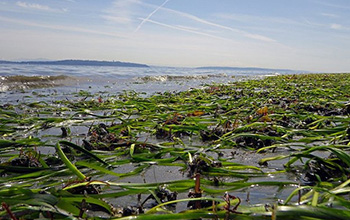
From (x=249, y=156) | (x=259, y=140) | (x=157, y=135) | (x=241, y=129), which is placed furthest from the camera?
(x=157, y=135)

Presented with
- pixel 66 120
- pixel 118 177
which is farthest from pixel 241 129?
pixel 66 120

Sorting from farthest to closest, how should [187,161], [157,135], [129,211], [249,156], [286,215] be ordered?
[157,135]
[249,156]
[187,161]
[129,211]
[286,215]

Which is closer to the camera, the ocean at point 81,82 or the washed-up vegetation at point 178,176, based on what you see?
the washed-up vegetation at point 178,176

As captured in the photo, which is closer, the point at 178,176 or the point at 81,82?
the point at 178,176

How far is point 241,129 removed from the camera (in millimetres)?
2967

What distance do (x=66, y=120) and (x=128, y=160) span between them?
205 cm

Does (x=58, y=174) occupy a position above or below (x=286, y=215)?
below

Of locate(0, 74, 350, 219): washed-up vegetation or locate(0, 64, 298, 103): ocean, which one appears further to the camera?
locate(0, 64, 298, 103): ocean

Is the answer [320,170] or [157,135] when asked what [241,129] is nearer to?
[157,135]

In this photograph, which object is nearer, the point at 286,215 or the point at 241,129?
the point at 286,215

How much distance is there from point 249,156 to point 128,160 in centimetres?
92

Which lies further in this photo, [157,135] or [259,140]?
[157,135]

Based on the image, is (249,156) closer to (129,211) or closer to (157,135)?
(157,135)

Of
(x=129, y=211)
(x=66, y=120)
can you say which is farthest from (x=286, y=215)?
(x=66, y=120)
